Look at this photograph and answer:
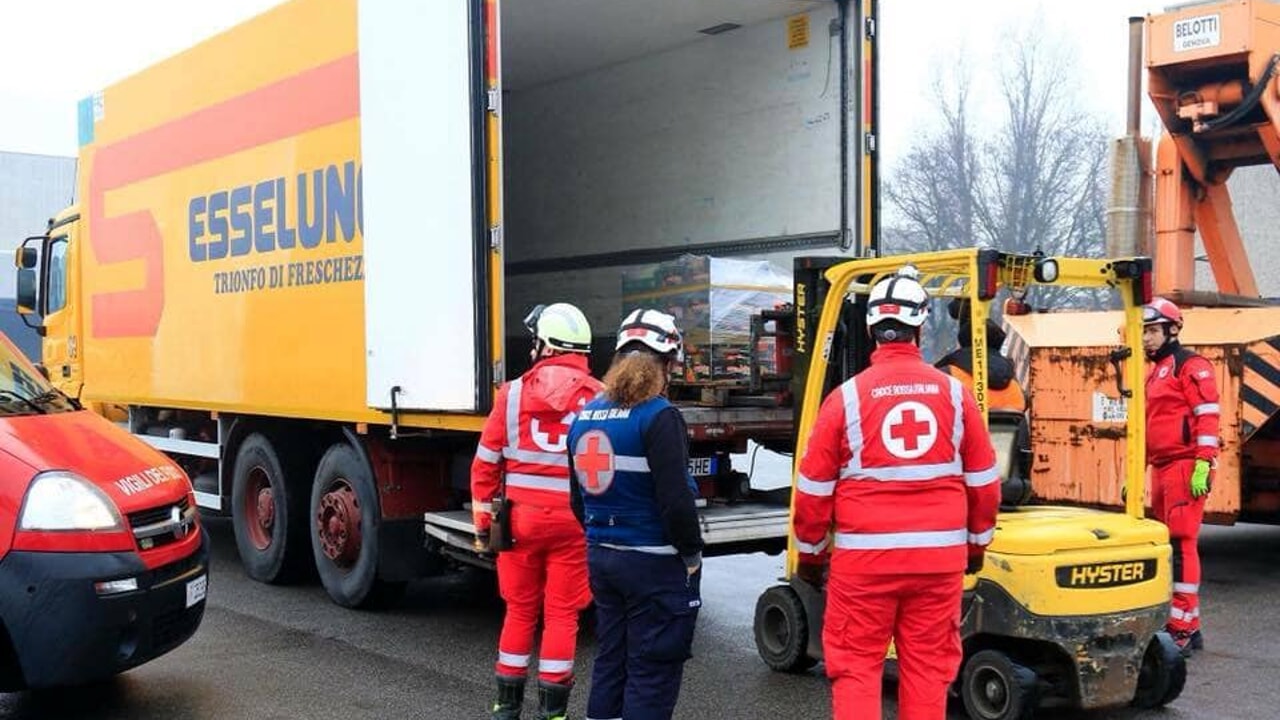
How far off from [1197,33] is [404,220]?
6.39 meters

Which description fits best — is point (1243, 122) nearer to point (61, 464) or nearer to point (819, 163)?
point (819, 163)

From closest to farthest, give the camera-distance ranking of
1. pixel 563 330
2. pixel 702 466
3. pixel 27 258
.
Answer: 1. pixel 563 330
2. pixel 702 466
3. pixel 27 258

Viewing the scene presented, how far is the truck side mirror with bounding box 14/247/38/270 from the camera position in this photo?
11805 mm

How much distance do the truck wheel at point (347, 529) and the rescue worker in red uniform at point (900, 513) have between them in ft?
12.7

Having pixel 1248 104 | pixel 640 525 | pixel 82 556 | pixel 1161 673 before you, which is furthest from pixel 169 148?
pixel 1248 104

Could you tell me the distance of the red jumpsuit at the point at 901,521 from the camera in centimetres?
420

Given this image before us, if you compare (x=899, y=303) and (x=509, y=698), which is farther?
(x=509, y=698)

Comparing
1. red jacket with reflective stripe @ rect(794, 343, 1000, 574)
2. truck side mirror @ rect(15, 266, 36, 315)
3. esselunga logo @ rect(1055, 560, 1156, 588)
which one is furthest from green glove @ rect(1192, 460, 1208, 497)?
truck side mirror @ rect(15, 266, 36, 315)

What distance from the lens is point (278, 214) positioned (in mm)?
8164

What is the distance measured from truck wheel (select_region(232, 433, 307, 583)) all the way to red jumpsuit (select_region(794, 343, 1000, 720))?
503 centimetres

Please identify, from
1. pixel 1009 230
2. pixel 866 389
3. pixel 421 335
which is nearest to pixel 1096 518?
pixel 866 389

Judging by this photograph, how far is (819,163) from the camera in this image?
771 cm

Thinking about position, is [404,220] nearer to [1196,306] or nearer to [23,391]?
[23,391]

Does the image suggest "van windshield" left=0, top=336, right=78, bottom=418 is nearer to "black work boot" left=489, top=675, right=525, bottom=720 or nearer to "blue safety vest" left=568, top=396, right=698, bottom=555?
"black work boot" left=489, top=675, right=525, bottom=720
